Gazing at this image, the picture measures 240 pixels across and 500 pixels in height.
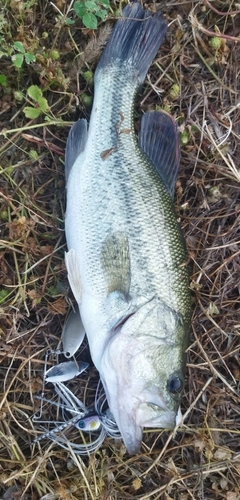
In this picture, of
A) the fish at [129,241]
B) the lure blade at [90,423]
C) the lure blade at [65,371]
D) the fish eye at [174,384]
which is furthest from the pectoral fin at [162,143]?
the lure blade at [90,423]

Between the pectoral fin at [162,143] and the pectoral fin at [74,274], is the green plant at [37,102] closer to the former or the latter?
the pectoral fin at [162,143]

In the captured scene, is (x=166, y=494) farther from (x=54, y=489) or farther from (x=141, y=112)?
(x=141, y=112)

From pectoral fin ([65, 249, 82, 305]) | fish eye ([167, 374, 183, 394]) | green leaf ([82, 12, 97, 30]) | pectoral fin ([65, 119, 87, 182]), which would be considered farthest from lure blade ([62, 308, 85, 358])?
green leaf ([82, 12, 97, 30])

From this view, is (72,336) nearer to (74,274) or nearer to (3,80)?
(74,274)

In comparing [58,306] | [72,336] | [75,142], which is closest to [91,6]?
[75,142]

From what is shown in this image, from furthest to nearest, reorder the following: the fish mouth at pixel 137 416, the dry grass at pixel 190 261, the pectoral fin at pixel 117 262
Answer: the dry grass at pixel 190 261 → the pectoral fin at pixel 117 262 → the fish mouth at pixel 137 416
